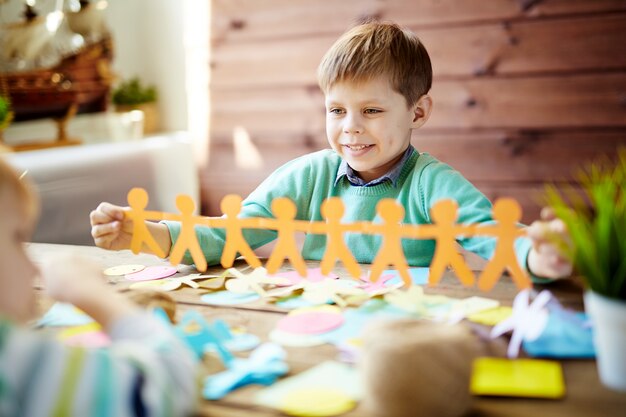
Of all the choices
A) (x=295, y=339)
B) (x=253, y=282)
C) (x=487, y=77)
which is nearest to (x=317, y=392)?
(x=295, y=339)

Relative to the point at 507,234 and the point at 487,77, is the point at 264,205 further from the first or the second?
the point at 487,77

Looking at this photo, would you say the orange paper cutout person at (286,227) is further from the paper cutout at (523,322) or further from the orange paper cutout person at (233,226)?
the paper cutout at (523,322)

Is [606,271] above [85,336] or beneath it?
above

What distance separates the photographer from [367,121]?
1100 millimetres

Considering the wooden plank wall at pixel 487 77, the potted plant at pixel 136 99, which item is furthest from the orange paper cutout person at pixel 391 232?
the potted plant at pixel 136 99

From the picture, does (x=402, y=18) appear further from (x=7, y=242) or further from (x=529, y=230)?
(x=7, y=242)

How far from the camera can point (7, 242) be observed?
0.50 m

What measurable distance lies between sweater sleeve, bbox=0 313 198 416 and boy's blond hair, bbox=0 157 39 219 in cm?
13

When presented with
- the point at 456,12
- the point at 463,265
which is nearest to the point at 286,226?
the point at 463,265

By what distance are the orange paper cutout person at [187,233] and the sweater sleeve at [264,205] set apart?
5 cm

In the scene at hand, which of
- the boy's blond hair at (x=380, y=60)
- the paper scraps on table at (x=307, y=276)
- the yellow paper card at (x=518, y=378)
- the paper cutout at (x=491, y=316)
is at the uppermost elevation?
the boy's blond hair at (x=380, y=60)

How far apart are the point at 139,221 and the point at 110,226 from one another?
5 cm

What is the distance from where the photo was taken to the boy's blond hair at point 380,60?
109 cm

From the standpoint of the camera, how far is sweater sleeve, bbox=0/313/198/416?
43 centimetres
